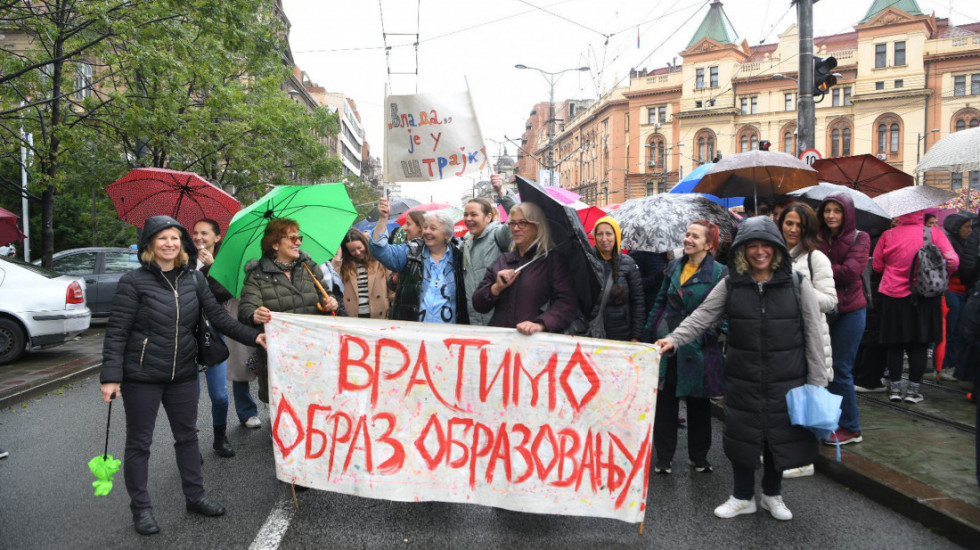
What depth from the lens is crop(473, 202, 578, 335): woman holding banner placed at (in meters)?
3.79

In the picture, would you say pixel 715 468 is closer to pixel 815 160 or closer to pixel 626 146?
pixel 815 160

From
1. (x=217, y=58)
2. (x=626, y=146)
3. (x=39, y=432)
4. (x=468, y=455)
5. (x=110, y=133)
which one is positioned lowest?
(x=39, y=432)

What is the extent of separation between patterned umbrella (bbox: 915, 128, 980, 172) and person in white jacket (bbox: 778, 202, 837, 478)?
230 centimetres

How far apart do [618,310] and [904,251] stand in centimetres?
308

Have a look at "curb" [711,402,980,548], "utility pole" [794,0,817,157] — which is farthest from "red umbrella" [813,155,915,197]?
"curb" [711,402,980,548]

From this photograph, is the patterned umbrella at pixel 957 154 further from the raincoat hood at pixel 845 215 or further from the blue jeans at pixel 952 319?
the blue jeans at pixel 952 319

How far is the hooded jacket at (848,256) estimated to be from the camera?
4.69 metres

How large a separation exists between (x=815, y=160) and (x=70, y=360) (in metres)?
11.0

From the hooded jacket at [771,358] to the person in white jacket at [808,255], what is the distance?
51 centimetres

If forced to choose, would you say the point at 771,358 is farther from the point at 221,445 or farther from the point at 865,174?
the point at 865,174

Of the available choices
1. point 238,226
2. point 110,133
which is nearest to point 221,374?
point 238,226

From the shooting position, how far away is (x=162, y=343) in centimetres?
359

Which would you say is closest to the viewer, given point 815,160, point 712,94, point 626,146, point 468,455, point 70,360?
point 468,455

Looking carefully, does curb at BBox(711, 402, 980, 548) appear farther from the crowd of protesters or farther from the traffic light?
the traffic light
